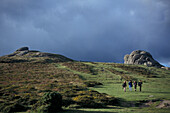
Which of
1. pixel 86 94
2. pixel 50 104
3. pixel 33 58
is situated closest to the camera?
pixel 50 104

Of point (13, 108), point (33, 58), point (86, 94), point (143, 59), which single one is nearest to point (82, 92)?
point (86, 94)

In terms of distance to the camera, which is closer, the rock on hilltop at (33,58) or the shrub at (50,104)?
the shrub at (50,104)

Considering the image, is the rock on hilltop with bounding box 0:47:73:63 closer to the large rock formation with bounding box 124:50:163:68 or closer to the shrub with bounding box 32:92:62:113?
the large rock formation with bounding box 124:50:163:68

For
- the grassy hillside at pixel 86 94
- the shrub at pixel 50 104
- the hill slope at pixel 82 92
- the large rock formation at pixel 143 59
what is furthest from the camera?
the large rock formation at pixel 143 59

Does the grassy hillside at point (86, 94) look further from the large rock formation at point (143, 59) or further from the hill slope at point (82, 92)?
the large rock formation at point (143, 59)

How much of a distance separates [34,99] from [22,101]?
2265 millimetres

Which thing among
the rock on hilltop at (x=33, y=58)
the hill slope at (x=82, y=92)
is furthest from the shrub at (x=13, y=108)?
the rock on hilltop at (x=33, y=58)

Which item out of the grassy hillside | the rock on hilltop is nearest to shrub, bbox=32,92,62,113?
the grassy hillside

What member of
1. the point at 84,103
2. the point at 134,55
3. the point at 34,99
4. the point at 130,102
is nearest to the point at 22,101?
the point at 34,99

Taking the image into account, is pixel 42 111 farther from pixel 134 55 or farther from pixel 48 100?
pixel 134 55

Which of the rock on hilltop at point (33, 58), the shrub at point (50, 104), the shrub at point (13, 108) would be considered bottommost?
the shrub at point (13, 108)

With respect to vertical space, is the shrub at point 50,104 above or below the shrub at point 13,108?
above

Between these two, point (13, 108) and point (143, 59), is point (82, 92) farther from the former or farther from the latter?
point (143, 59)

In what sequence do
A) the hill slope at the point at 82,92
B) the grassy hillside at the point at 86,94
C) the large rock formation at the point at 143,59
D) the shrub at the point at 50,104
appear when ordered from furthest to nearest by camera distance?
the large rock formation at the point at 143,59 < the hill slope at the point at 82,92 < the grassy hillside at the point at 86,94 < the shrub at the point at 50,104
